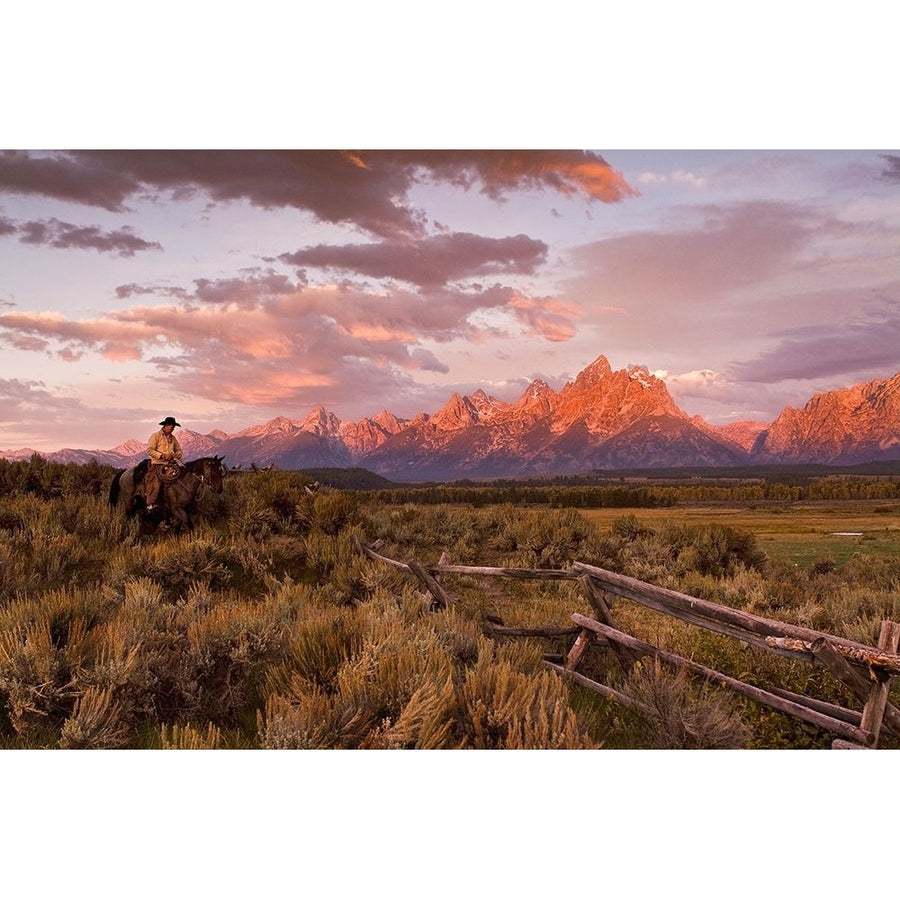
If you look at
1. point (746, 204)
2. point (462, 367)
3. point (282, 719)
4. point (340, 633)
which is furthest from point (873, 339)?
point (282, 719)

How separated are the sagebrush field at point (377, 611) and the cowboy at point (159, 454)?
0.63 m

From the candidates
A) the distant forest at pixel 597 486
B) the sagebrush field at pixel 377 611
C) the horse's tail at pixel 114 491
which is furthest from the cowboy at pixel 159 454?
the distant forest at pixel 597 486

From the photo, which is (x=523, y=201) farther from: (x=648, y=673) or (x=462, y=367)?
(x=648, y=673)

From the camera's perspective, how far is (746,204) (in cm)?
825

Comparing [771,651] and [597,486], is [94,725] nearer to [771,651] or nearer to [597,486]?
[771,651]

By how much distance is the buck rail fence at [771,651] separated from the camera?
3.63 m

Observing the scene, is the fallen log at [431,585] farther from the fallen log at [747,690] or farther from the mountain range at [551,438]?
the mountain range at [551,438]

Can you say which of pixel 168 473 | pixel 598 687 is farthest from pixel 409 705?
pixel 168 473

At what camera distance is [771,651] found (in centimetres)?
385

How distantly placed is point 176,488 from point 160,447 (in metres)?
0.71

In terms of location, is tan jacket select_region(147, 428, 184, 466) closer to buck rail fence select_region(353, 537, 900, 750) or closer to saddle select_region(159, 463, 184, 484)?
saddle select_region(159, 463, 184, 484)

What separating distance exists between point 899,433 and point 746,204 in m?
3.72

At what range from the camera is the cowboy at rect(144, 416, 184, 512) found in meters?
9.02

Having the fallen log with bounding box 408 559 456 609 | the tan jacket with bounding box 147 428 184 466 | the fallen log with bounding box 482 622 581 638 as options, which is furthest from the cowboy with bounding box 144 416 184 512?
the fallen log with bounding box 482 622 581 638
